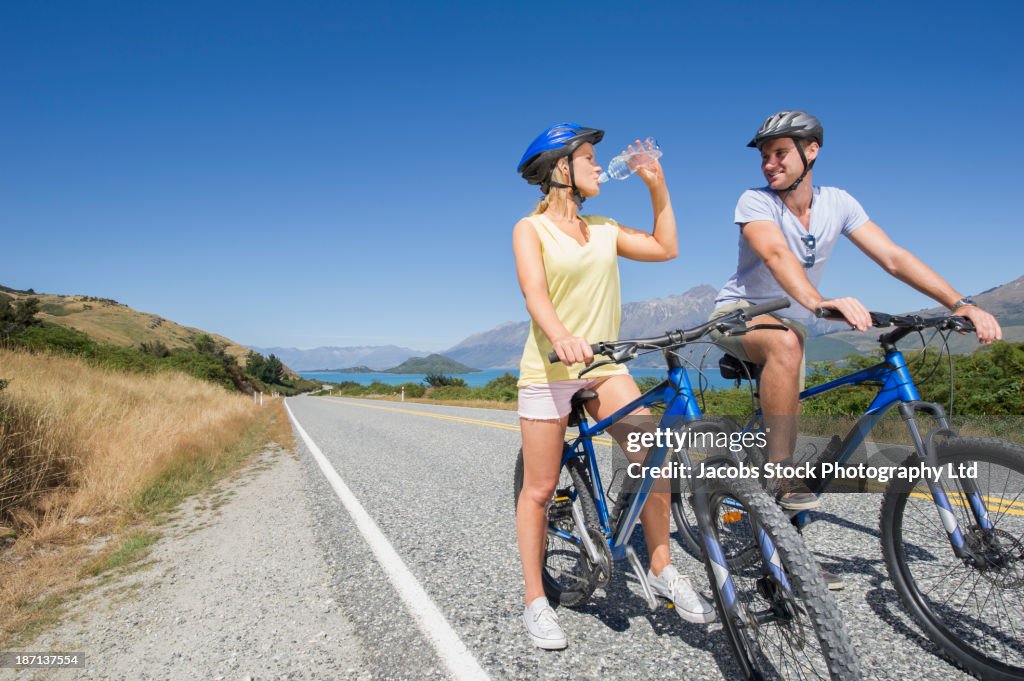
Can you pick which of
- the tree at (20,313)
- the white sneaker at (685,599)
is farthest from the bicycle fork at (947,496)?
the tree at (20,313)

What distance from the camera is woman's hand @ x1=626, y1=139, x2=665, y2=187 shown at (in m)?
2.58

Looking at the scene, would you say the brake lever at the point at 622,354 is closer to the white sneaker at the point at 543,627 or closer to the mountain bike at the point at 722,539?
the mountain bike at the point at 722,539

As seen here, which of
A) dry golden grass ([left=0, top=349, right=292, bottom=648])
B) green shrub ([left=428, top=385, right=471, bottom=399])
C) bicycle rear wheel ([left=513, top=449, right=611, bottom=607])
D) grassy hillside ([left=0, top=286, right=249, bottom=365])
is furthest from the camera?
grassy hillside ([left=0, top=286, right=249, bottom=365])

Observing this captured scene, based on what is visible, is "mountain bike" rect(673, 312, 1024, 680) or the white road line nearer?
"mountain bike" rect(673, 312, 1024, 680)

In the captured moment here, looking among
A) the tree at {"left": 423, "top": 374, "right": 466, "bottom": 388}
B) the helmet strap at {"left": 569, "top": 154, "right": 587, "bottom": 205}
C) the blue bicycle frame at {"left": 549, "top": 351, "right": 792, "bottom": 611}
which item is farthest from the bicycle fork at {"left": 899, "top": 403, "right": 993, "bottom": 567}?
the tree at {"left": 423, "top": 374, "right": 466, "bottom": 388}

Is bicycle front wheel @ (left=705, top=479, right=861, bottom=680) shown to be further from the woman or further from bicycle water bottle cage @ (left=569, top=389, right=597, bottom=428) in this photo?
bicycle water bottle cage @ (left=569, top=389, right=597, bottom=428)

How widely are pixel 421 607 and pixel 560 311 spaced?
69.4 inches

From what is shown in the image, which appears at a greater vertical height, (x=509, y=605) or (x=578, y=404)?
(x=578, y=404)

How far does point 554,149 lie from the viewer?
2508mm

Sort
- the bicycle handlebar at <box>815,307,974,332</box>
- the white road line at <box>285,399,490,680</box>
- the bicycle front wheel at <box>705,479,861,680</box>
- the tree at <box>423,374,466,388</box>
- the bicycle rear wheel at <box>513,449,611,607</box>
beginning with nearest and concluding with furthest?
the bicycle front wheel at <box>705,479,861,680</box> → the bicycle handlebar at <box>815,307,974,332</box> → the white road line at <box>285,399,490,680</box> → the bicycle rear wheel at <box>513,449,611,607</box> → the tree at <box>423,374,466,388</box>

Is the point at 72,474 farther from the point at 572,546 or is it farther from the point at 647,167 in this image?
the point at 647,167

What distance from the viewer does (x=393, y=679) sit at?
7.52 feet

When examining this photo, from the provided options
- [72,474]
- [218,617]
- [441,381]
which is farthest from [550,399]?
[441,381]

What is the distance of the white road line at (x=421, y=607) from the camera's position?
94.3 inches
